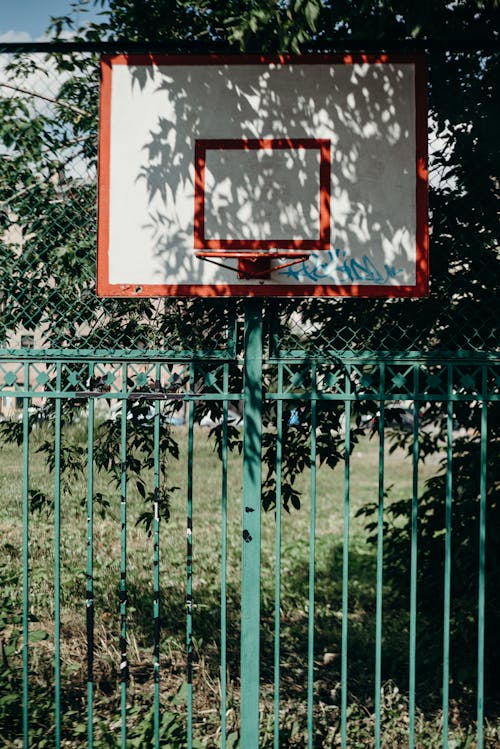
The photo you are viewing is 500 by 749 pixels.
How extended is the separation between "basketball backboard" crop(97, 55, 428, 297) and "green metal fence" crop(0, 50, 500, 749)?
0.31 metres

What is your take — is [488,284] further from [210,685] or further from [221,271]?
[210,685]

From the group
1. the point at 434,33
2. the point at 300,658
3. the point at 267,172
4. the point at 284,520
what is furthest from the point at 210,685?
the point at 284,520

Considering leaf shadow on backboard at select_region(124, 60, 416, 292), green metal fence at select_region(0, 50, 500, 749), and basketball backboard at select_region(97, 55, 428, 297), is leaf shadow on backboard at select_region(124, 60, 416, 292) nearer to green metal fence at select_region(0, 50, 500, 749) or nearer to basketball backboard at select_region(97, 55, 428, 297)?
basketball backboard at select_region(97, 55, 428, 297)

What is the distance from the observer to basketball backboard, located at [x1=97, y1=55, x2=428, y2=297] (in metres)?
3.98

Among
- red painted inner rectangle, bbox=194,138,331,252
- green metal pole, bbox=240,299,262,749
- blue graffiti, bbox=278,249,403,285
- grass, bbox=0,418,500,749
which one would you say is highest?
red painted inner rectangle, bbox=194,138,331,252

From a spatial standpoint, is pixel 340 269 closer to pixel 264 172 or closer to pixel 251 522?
pixel 264 172

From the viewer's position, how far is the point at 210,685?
17.7 ft

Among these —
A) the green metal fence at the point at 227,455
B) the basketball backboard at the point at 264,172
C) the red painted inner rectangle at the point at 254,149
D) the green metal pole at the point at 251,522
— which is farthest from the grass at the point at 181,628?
the red painted inner rectangle at the point at 254,149

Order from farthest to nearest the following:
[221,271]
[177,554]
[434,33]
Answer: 1. [177,554]
2. [434,33]
3. [221,271]

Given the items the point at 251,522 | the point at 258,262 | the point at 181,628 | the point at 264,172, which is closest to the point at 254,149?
the point at 264,172

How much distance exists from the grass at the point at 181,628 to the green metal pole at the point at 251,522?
772mm

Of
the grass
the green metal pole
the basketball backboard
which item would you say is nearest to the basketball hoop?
the basketball backboard

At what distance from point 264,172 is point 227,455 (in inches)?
67.7

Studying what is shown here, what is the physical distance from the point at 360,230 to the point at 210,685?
352cm
